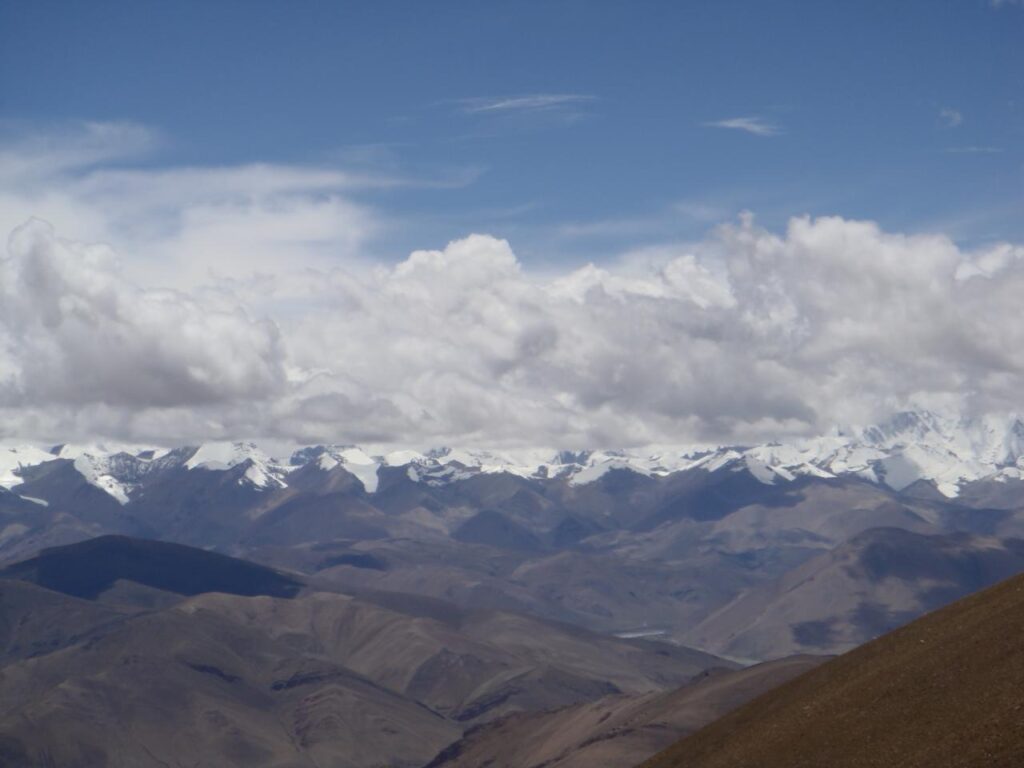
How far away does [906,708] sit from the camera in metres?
98.3

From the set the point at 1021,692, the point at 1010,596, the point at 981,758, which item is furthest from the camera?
the point at 1010,596

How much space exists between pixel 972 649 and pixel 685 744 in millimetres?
35257

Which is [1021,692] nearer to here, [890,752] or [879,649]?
[890,752]

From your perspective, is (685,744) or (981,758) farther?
(685,744)

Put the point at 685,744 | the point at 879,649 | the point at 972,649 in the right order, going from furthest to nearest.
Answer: the point at 685,744 → the point at 879,649 → the point at 972,649

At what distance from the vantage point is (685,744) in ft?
424

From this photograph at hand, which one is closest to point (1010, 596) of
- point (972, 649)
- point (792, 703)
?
point (972, 649)

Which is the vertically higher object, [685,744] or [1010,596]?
[1010,596]

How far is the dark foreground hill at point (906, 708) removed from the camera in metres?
86.7

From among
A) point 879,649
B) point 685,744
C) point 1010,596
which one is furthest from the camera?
point 685,744

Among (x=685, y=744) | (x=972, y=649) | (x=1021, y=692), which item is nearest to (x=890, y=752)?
(x=1021, y=692)

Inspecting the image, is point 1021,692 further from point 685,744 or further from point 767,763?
point 685,744

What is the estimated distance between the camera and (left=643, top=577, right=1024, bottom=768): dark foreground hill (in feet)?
284

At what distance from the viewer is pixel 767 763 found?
104 meters
